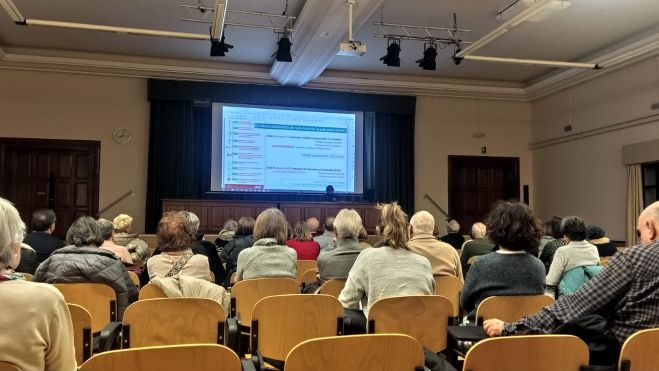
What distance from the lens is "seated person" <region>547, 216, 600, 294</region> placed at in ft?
12.0

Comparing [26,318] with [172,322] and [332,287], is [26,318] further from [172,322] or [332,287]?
[332,287]

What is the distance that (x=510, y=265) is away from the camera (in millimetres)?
2465

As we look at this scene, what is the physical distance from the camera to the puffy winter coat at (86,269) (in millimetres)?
2732

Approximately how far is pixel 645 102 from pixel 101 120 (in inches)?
365

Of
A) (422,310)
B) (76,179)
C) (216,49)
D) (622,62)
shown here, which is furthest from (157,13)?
(622,62)

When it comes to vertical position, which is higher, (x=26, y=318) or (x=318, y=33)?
(x=318, y=33)

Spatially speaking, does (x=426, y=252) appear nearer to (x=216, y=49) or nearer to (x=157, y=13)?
(x=216, y=49)

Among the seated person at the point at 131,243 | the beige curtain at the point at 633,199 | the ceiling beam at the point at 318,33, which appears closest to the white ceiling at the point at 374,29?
the ceiling beam at the point at 318,33

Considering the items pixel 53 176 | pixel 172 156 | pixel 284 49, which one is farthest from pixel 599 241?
pixel 53 176

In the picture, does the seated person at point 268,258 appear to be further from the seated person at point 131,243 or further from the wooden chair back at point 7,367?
the wooden chair back at point 7,367

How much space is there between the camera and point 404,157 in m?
10.2

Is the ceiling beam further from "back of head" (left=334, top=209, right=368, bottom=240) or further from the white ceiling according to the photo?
"back of head" (left=334, top=209, right=368, bottom=240)

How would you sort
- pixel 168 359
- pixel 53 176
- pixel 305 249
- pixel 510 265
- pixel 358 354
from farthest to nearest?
pixel 53 176
pixel 305 249
pixel 510 265
pixel 358 354
pixel 168 359

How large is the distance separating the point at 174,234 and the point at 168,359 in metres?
1.63
